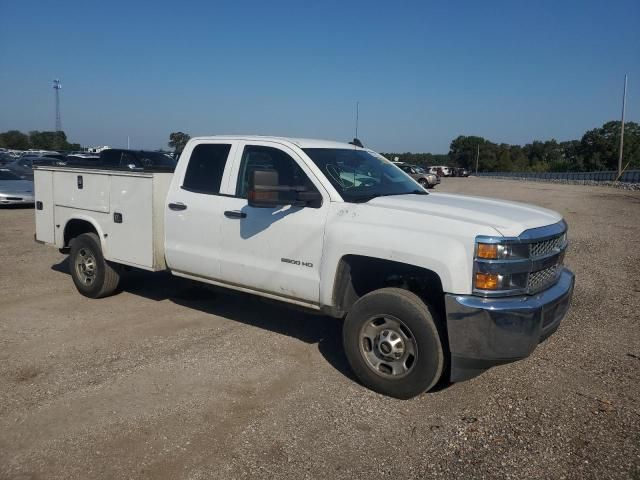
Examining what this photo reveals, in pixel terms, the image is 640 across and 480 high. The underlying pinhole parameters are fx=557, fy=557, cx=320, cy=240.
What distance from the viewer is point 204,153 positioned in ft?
18.2

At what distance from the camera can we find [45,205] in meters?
6.91

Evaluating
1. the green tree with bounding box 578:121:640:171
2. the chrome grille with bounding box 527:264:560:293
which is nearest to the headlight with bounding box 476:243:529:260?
the chrome grille with bounding box 527:264:560:293

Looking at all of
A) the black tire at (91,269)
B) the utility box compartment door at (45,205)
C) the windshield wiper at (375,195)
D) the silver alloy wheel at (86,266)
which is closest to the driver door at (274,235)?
the windshield wiper at (375,195)

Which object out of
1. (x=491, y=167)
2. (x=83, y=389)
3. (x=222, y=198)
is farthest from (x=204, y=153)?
(x=491, y=167)

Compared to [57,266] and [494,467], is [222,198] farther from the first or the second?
[57,266]

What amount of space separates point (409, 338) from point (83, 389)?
2502 millimetres

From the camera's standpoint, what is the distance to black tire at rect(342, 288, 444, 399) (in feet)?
13.0

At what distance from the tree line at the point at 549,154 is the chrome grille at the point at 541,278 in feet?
246

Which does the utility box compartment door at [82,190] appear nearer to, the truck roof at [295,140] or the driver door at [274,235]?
the truck roof at [295,140]

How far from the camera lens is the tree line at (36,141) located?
231ft

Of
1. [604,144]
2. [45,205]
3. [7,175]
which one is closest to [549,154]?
[604,144]

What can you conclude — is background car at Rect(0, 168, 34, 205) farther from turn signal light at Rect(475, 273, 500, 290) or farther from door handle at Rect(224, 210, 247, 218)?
turn signal light at Rect(475, 273, 500, 290)

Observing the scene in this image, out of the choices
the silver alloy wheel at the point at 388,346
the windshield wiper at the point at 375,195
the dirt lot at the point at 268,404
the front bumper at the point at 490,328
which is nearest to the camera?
the dirt lot at the point at 268,404

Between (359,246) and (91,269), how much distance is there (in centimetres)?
385
